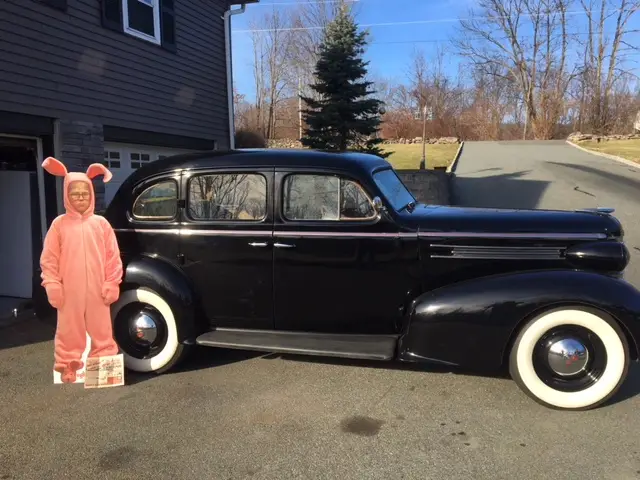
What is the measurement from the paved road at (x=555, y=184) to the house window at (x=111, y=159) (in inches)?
296

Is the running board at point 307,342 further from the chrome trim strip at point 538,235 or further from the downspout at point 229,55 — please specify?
the downspout at point 229,55

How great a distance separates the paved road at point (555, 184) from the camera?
39.4 ft

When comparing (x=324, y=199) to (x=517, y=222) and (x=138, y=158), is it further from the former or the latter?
(x=138, y=158)

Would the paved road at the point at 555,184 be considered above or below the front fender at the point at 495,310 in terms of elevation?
above

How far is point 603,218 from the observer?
3.89 metres

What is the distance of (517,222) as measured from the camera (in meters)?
3.82

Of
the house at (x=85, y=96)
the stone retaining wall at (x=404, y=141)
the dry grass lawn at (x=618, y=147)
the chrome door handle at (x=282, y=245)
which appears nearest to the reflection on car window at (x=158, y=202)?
the chrome door handle at (x=282, y=245)

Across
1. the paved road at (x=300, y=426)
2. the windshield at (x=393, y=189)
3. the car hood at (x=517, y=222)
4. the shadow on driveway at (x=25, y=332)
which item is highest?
the windshield at (x=393, y=189)

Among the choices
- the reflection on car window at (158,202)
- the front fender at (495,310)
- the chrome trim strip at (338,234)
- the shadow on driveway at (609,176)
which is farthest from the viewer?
the shadow on driveway at (609,176)

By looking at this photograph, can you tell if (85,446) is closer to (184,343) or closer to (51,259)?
(184,343)

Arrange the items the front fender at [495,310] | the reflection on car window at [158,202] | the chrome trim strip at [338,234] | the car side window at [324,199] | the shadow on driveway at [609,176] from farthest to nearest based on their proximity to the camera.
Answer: the shadow on driveway at [609,176] < the reflection on car window at [158,202] < the car side window at [324,199] < the chrome trim strip at [338,234] < the front fender at [495,310]

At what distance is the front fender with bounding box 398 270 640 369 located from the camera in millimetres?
3348

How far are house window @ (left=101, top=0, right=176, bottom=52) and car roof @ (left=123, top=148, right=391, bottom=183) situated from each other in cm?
439

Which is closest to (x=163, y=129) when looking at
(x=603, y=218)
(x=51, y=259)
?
(x=51, y=259)
